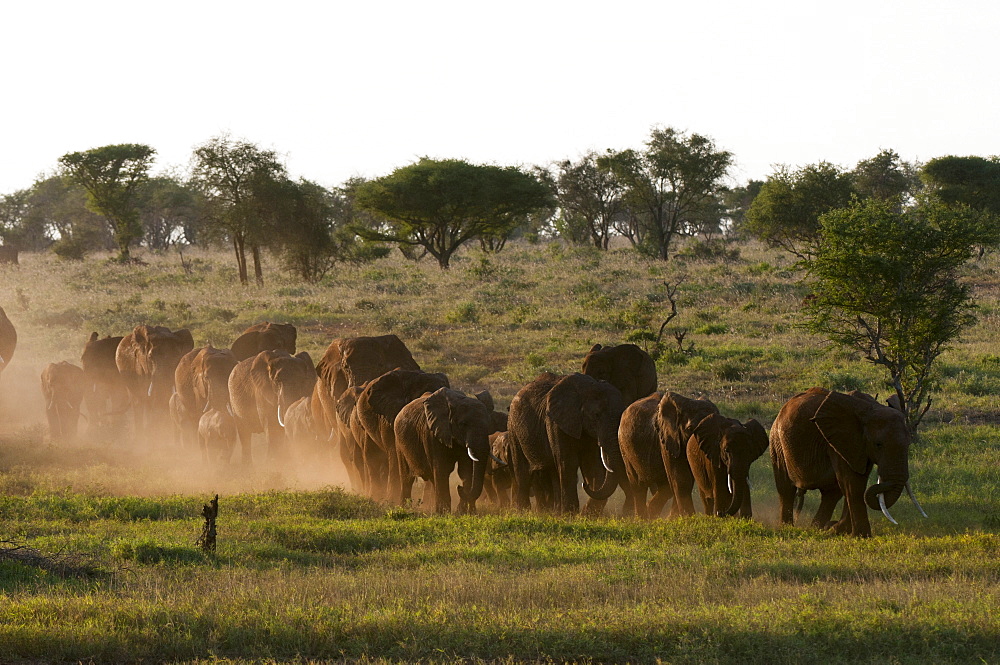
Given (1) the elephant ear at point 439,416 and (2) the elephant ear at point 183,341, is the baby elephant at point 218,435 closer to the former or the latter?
(2) the elephant ear at point 183,341

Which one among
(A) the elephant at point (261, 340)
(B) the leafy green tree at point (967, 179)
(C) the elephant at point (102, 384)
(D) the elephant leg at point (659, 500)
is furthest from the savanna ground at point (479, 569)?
(B) the leafy green tree at point (967, 179)

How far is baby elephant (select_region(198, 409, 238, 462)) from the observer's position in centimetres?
1753

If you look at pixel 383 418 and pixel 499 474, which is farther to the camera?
pixel 383 418

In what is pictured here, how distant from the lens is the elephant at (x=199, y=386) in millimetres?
18688

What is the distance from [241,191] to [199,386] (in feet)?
98.3

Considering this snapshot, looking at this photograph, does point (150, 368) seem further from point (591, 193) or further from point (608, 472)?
point (591, 193)

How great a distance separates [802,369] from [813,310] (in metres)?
5.31

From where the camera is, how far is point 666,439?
12289mm

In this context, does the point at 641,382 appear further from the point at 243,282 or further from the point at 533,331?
the point at 243,282

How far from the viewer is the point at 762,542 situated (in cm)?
1090

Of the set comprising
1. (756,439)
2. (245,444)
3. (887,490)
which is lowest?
(887,490)

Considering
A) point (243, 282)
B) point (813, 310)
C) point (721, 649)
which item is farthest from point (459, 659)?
point (243, 282)

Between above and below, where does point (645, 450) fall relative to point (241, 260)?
below

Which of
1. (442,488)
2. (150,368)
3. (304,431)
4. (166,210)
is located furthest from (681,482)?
(166,210)
